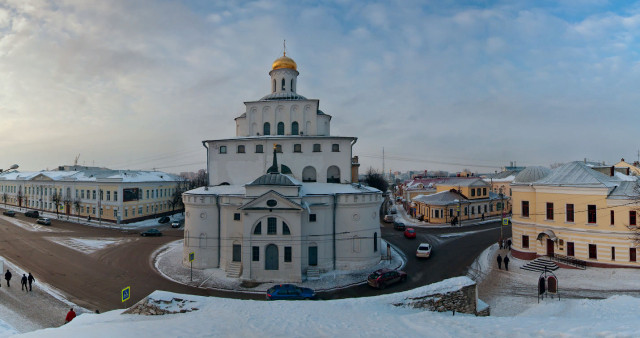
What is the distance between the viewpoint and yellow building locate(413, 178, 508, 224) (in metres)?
43.6

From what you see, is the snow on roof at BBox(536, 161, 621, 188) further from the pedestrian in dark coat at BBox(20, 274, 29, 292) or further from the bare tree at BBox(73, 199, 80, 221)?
the bare tree at BBox(73, 199, 80, 221)

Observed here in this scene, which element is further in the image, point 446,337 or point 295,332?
point 295,332

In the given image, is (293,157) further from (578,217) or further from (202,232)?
(578,217)

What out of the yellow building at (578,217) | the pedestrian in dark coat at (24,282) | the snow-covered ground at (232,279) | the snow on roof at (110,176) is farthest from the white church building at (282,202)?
the snow on roof at (110,176)

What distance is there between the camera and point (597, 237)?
22.5 meters

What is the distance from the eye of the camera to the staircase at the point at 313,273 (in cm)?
2185

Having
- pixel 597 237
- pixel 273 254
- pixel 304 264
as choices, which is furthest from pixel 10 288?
pixel 597 237

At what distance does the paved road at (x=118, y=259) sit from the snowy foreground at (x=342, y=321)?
241 inches

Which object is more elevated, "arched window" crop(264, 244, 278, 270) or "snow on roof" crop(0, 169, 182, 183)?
"snow on roof" crop(0, 169, 182, 183)

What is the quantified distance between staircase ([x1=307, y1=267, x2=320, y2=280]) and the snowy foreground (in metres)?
8.47

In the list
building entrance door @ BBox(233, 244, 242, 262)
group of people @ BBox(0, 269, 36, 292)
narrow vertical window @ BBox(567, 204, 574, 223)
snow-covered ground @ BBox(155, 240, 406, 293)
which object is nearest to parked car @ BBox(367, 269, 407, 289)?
snow-covered ground @ BBox(155, 240, 406, 293)

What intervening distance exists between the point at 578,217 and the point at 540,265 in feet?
14.6

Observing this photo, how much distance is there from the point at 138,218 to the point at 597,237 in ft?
169

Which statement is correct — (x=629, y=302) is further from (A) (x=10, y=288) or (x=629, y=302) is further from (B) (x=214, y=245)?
(A) (x=10, y=288)
